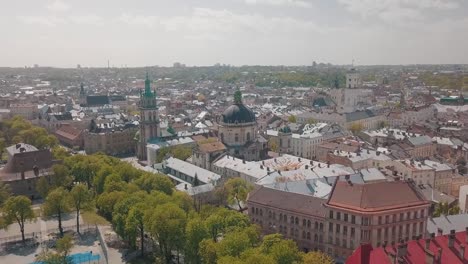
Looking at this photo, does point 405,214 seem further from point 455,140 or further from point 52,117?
point 52,117

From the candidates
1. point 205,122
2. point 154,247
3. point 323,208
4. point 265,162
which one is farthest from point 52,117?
point 323,208

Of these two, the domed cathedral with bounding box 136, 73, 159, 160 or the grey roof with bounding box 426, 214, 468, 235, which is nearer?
the grey roof with bounding box 426, 214, 468, 235

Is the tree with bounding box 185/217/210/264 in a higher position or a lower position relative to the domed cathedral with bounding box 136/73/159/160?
lower

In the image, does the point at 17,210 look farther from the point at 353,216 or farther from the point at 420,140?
the point at 420,140

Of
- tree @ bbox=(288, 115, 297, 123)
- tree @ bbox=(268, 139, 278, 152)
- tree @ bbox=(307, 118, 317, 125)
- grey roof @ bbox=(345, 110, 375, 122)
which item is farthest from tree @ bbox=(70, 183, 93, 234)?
tree @ bbox=(288, 115, 297, 123)

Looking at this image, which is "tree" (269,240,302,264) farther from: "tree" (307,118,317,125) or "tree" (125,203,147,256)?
"tree" (307,118,317,125)

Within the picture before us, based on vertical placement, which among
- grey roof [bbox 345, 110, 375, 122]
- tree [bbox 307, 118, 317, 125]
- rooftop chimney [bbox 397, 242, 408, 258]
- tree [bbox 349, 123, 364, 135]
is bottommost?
tree [bbox 349, 123, 364, 135]

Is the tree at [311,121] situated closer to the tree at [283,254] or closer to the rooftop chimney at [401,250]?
the tree at [283,254]
